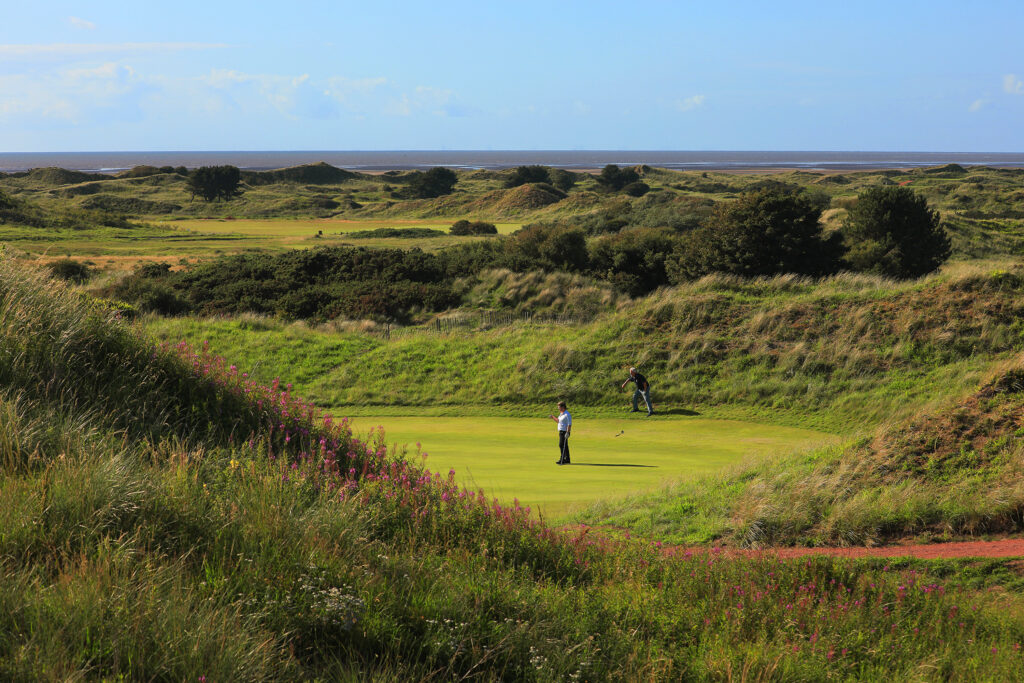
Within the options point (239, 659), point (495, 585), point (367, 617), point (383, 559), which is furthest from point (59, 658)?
point (495, 585)

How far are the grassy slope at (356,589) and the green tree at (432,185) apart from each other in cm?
10516

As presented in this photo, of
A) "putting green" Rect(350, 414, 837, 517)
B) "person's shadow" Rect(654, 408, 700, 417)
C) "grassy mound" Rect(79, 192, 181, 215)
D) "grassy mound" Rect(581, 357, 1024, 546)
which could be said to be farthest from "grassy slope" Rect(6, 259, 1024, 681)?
"grassy mound" Rect(79, 192, 181, 215)

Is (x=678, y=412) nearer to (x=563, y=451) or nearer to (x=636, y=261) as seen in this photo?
(x=563, y=451)

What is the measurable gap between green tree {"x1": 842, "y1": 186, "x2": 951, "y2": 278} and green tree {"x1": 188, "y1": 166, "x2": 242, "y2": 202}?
89490 millimetres

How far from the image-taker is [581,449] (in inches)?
678

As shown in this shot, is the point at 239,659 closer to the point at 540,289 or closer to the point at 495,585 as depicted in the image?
the point at 495,585

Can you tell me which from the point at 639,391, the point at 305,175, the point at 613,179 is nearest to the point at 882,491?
the point at 639,391

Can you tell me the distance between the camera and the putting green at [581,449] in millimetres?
13391

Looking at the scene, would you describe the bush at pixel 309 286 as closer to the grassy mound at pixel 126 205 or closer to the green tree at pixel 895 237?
the green tree at pixel 895 237

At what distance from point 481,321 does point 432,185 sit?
85.0 m

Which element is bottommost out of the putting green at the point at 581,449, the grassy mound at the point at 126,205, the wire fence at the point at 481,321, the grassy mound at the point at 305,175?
the putting green at the point at 581,449

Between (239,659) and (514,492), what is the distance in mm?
8348

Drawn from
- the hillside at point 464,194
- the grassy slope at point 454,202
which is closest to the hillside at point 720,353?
the grassy slope at point 454,202

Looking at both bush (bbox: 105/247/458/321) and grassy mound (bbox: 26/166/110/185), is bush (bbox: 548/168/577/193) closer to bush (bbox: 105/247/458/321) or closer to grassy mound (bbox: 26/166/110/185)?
grassy mound (bbox: 26/166/110/185)
